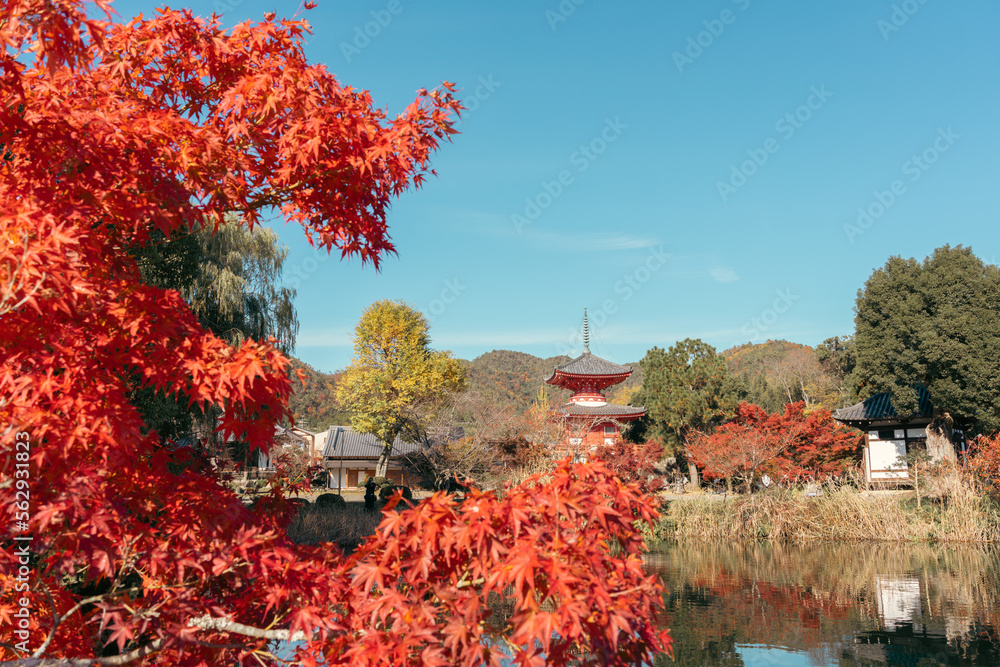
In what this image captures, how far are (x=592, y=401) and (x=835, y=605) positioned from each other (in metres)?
19.4

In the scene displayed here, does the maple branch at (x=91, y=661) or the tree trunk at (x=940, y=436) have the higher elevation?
the tree trunk at (x=940, y=436)

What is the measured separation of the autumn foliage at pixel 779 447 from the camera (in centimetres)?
1697

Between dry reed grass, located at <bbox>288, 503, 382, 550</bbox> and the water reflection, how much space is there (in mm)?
5672

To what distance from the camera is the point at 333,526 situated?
12.3m

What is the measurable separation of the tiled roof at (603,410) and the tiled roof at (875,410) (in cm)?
727

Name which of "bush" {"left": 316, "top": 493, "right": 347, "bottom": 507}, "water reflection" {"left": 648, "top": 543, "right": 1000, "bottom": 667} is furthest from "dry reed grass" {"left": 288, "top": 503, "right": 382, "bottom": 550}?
"water reflection" {"left": 648, "top": 543, "right": 1000, "bottom": 667}

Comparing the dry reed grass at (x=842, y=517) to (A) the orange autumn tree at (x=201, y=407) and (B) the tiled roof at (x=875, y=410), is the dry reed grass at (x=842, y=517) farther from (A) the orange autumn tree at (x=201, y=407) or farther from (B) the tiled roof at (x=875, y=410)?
(A) the orange autumn tree at (x=201, y=407)

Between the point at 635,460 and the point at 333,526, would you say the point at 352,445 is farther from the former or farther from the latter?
the point at 333,526

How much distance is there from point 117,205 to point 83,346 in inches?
19.9

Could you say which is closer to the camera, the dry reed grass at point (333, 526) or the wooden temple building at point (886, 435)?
the dry reed grass at point (333, 526)

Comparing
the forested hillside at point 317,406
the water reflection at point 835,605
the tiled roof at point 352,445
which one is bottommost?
the water reflection at point 835,605

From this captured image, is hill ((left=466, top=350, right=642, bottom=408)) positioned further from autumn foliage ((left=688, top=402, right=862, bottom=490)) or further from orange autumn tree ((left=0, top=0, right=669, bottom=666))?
orange autumn tree ((left=0, top=0, right=669, bottom=666))

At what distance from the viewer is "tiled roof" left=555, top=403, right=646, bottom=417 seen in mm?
25906

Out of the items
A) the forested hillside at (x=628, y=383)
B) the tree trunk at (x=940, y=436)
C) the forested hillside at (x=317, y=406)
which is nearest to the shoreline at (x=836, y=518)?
the tree trunk at (x=940, y=436)
